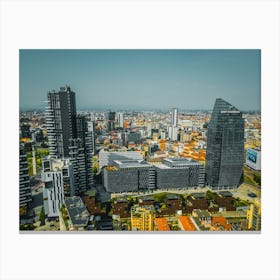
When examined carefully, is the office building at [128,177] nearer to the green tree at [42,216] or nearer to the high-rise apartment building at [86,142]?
the high-rise apartment building at [86,142]

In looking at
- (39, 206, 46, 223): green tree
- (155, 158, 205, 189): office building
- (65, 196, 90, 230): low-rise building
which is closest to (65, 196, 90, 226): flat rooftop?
(65, 196, 90, 230): low-rise building

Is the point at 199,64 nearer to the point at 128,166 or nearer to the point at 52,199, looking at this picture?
the point at 128,166

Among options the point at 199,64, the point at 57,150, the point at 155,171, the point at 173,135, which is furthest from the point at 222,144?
the point at 57,150

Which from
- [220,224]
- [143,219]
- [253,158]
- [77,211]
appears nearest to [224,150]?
[253,158]

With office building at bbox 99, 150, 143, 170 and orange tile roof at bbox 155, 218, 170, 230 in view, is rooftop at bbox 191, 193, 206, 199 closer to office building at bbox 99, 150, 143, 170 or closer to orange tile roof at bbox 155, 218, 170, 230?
orange tile roof at bbox 155, 218, 170, 230

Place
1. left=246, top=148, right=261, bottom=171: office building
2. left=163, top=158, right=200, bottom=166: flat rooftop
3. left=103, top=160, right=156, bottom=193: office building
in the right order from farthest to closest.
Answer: left=163, top=158, right=200, bottom=166: flat rooftop
left=103, top=160, right=156, bottom=193: office building
left=246, top=148, right=261, bottom=171: office building

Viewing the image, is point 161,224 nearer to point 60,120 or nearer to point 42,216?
point 42,216
